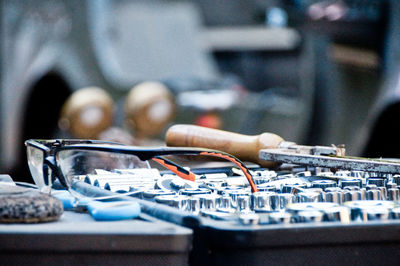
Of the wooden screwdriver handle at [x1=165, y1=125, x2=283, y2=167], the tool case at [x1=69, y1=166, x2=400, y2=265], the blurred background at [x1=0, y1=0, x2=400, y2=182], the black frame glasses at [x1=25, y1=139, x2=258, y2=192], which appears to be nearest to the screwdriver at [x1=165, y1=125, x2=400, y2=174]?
the wooden screwdriver handle at [x1=165, y1=125, x2=283, y2=167]

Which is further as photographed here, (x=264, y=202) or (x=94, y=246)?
(x=264, y=202)

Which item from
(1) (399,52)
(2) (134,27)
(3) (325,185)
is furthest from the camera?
(2) (134,27)

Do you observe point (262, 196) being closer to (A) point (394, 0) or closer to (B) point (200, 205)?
(B) point (200, 205)

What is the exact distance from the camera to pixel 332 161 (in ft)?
2.41

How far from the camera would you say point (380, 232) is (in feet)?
1.57

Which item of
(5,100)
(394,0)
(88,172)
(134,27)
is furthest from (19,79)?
(88,172)

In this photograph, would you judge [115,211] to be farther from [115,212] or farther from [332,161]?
[332,161]

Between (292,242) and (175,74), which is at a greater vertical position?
(175,74)

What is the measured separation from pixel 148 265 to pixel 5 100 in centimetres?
344

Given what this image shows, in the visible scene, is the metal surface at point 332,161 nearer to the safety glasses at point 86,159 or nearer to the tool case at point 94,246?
the safety glasses at point 86,159

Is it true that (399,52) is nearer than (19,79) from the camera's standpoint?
Yes

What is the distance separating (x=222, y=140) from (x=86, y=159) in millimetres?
209

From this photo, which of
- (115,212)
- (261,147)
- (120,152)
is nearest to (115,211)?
(115,212)

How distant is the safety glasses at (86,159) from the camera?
604 mm
